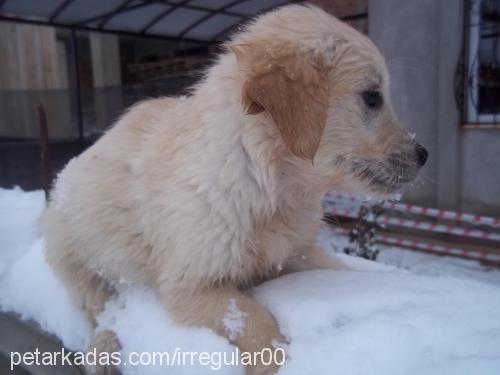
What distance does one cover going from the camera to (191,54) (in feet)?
30.3

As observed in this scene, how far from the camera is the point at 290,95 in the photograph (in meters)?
1.73

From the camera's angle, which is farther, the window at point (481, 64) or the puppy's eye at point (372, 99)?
the window at point (481, 64)

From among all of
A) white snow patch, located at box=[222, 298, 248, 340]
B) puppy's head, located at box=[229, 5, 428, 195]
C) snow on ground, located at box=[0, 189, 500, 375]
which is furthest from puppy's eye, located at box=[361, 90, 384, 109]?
white snow patch, located at box=[222, 298, 248, 340]

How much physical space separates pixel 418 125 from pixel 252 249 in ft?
15.4

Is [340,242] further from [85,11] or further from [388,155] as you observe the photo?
[85,11]

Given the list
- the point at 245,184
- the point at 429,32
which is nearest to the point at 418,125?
the point at 429,32

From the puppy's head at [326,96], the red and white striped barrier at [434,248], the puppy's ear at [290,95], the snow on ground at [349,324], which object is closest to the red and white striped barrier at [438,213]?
the red and white striped barrier at [434,248]

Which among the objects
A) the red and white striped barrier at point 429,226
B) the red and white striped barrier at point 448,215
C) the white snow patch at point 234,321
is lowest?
the red and white striped barrier at point 429,226

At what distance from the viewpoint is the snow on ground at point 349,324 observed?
1.37 m

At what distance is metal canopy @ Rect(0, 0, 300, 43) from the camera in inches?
282

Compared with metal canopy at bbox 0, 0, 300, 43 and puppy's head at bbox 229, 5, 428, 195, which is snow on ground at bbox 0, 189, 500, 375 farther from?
metal canopy at bbox 0, 0, 300, 43

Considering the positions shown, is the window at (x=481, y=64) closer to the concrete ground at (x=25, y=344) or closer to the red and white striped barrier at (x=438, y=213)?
the red and white striped barrier at (x=438, y=213)

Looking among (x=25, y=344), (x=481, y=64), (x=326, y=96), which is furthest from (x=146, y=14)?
(x=326, y=96)

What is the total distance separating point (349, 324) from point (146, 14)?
7.47 m
